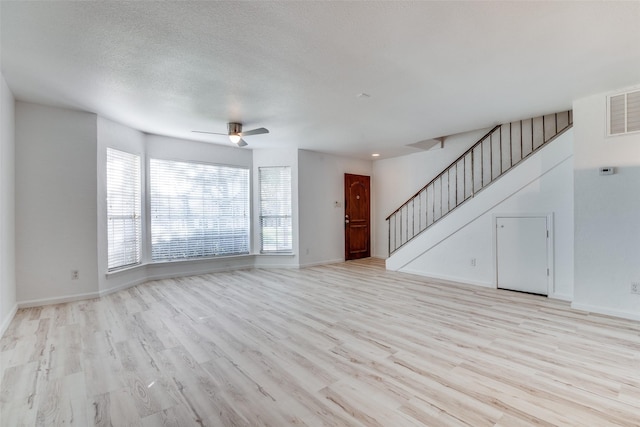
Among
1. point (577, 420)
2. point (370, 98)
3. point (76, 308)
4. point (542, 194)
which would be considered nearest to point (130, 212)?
point (76, 308)

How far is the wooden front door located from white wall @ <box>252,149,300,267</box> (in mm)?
1493

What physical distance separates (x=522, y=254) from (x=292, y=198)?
4.34 metres

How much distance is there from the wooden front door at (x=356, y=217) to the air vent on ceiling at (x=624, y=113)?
4.81 m

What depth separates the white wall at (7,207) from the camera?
10.1 ft

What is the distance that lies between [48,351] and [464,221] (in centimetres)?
563

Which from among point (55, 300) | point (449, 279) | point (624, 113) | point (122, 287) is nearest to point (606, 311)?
point (449, 279)

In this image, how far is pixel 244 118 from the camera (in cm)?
425

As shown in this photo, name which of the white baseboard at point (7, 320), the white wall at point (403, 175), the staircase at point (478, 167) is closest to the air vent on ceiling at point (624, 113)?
the staircase at point (478, 167)

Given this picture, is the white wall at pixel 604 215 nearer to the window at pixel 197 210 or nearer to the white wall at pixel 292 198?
the white wall at pixel 292 198

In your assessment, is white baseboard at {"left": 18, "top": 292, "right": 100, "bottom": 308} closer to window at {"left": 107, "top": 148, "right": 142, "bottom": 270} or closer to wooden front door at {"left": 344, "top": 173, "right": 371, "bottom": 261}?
window at {"left": 107, "top": 148, "right": 142, "bottom": 270}

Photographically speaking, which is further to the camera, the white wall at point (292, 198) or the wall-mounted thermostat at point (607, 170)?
the white wall at point (292, 198)

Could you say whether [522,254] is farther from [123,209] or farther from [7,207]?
[7,207]

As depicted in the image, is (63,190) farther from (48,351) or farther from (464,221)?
(464,221)

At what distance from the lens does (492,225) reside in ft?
15.2
